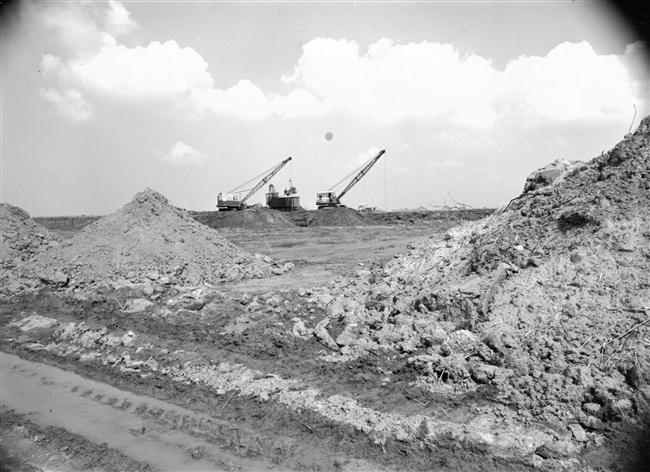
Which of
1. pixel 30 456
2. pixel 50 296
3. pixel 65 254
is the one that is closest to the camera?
pixel 30 456

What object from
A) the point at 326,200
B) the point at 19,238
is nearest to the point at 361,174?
the point at 326,200

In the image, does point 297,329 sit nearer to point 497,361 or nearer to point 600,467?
point 497,361

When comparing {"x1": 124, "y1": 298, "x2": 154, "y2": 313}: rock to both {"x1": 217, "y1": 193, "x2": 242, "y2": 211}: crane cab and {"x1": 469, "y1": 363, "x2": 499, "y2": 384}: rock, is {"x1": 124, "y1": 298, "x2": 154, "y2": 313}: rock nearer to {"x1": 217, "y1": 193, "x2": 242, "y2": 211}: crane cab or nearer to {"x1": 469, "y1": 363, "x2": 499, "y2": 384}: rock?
{"x1": 469, "y1": 363, "x2": 499, "y2": 384}: rock

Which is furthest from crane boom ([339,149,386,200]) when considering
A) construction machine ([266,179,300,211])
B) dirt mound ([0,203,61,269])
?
dirt mound ([0,203,61,269])

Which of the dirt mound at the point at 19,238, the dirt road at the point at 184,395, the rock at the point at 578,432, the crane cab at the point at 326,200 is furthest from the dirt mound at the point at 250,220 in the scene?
the rock at the point at 578,432

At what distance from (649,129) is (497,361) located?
4416 millimetres

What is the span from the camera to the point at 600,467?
3.64 m

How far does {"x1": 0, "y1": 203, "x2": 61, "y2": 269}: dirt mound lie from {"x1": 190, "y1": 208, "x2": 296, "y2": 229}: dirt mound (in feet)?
51.0

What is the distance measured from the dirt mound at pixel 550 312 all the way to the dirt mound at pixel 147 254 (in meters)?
5.46

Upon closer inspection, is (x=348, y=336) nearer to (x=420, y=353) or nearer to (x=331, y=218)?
(x=420, y=353)

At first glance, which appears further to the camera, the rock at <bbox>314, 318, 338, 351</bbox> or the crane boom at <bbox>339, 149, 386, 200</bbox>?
the crane boom at <bbox>339, 149, 386, 200</bbox>

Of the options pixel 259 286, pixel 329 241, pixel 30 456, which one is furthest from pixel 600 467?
pixel 329 241

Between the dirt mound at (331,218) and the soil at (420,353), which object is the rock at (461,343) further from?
the dirt mound at (331,218)

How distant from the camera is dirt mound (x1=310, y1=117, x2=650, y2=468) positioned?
13.9 feet
